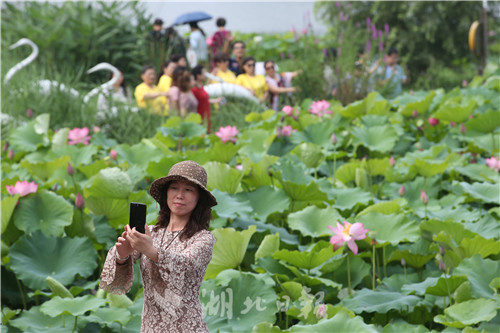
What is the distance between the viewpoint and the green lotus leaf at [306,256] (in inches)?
78.8

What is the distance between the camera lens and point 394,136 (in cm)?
360

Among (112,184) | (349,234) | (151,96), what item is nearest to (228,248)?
(349,234)

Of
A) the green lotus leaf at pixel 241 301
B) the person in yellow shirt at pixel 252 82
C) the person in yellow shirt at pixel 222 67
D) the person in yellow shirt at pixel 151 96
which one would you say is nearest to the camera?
the green lotus leaf at pixel 241 301

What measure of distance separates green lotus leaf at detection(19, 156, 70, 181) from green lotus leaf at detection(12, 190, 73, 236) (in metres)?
0.72

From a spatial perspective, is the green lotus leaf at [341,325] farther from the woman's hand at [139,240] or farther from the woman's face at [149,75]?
the woman's face at [149,75]

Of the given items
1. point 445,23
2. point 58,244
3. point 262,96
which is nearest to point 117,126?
point 262,96

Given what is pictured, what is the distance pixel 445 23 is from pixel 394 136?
9105 mm

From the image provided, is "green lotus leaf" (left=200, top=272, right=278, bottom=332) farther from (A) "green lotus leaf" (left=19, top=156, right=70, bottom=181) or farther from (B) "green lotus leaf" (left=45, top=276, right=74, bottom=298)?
(A) "green lotus leaf" (left=19, top=156, right=70, bottom=181)

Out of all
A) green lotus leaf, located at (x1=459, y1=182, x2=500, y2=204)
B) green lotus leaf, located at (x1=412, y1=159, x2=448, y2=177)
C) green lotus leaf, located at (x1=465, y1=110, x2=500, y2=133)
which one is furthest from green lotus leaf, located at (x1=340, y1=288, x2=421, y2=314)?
green lotus leaf, located at (x1=465, y1=110, x2=500, y2=133)

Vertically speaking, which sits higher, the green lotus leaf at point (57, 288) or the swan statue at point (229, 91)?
the green lotus leaf at point (57, 288)

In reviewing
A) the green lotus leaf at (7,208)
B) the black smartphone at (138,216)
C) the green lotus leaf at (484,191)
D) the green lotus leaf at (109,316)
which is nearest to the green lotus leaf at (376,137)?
the green lotus leaf at (484,191)

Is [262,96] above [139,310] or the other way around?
the other way around

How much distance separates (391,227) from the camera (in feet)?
7.54

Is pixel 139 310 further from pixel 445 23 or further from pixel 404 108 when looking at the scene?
pixel 445 23
